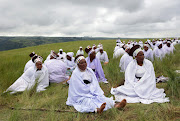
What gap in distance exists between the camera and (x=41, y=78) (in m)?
5.43

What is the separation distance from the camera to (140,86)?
411 cm

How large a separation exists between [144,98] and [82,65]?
204 centimetres

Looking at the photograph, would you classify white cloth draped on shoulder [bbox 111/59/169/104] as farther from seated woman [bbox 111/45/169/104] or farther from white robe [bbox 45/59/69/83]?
white robe [bbox 45/59/69/83]

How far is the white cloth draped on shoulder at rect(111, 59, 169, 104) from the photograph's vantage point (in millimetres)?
3896

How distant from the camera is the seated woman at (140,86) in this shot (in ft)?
12.8

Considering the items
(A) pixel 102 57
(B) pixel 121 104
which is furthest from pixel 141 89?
(A) pixel 102 57

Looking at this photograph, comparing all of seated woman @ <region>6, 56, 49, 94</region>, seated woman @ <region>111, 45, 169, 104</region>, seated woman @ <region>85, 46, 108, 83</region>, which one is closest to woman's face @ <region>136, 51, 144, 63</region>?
seated woman @ <region>111, 45, 169, 104</region>

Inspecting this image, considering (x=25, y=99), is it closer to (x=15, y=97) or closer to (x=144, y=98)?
(x=15, y=97)

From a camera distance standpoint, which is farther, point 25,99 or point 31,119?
point 25,99

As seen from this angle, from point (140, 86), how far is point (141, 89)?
0.35 feet

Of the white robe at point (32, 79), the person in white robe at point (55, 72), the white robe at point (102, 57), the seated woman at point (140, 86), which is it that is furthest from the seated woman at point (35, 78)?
the white robe at point (102, 57)

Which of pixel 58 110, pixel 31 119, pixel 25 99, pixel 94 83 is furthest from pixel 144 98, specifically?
pixel 25 99

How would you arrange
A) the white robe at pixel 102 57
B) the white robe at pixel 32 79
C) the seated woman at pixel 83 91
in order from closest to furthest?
the seated woman at pixel 83 91, the white robe at pixel 32 79, the white robe at pixel 102 57

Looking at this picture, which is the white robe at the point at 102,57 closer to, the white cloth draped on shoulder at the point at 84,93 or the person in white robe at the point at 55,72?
the person in white robe at the point at 55,72
